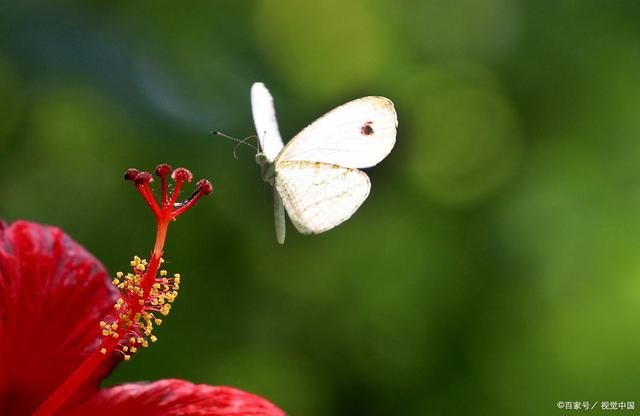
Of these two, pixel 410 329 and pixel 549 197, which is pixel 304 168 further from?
pixel 549 197

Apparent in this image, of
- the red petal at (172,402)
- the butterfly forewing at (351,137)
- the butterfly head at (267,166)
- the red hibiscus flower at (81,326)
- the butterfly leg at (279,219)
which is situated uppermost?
the butterfly forewing at (351,137)

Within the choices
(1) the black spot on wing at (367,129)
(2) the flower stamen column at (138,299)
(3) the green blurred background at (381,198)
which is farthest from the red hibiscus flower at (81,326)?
(3) the green blurred background at (381,198)

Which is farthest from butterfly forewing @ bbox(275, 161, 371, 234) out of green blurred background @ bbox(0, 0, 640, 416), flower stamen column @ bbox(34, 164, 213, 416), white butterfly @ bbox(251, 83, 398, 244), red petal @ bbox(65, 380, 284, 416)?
green blurred background @ bbox(0, 0, 640, 416)

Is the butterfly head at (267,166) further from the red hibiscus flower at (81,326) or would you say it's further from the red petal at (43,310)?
the red petal at (43,310)

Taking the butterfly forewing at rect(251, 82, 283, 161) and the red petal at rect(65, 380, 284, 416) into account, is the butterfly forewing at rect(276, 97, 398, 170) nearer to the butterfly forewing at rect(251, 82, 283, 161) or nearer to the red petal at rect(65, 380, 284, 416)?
the butterfly forewing at rect(251, 82, 283, 161)

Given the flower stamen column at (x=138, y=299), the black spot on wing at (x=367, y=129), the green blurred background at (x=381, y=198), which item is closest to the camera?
the flower stamen column at (x=138, y=299)
